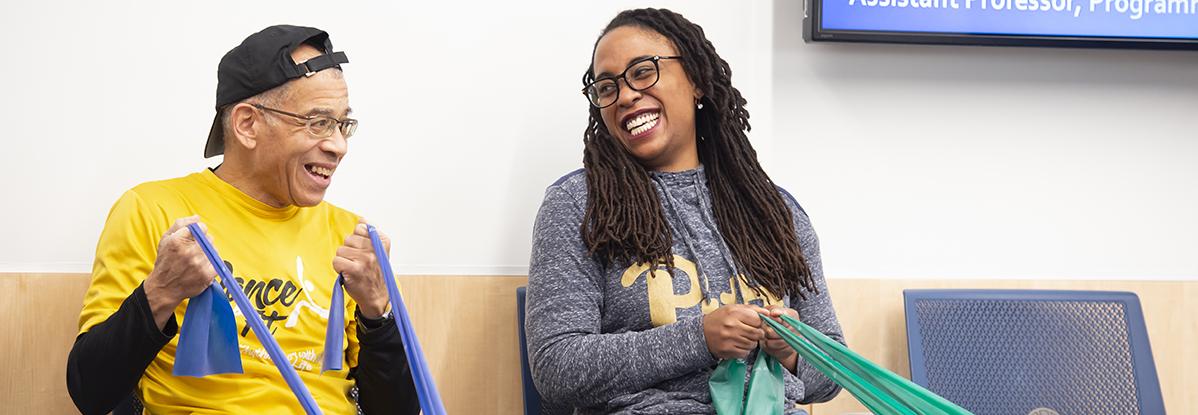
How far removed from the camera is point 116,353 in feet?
5.67

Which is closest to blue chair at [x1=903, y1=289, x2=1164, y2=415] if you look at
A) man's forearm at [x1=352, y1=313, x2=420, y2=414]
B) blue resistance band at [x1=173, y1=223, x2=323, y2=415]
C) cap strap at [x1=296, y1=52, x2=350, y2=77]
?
man's forearm at [x1=352, y1=313, x2=420, y2=414]

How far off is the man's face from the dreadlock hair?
1.60ft

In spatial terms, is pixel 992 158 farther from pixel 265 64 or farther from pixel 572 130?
pixel 265 64

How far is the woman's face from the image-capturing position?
7.32ft

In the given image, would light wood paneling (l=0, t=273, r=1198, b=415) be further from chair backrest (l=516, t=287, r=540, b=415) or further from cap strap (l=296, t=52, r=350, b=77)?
cap strap (l=296, t=52, r=350, b=77)

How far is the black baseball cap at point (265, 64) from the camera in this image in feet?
6.49

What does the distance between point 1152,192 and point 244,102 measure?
2.21m

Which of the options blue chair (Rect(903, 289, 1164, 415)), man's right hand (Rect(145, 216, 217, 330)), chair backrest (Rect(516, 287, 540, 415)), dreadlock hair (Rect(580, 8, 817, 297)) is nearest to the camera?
man's right hand (Rect(145, 216, 217, 330))

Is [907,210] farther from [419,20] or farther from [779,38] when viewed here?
[419,20]

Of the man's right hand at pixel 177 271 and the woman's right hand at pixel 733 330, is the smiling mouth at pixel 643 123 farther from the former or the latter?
the man's right hand at pixel 177 271

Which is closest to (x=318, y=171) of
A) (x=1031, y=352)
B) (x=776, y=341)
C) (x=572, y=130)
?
(x=572, y=130)

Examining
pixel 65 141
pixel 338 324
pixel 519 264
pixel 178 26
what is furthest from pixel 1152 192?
pixel 65 141

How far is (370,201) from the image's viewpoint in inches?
100.0

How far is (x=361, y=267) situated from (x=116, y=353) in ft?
1.27
